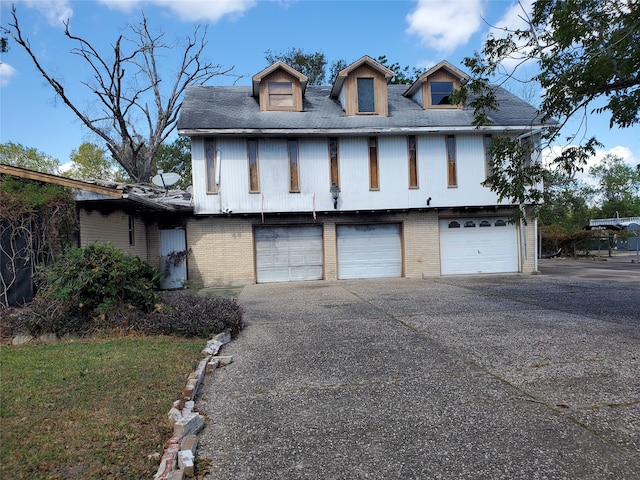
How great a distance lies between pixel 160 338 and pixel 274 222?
946 cm

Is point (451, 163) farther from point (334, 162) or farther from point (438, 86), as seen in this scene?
point (334, 162)

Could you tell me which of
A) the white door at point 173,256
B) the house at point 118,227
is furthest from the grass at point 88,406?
the white door at point 173,256

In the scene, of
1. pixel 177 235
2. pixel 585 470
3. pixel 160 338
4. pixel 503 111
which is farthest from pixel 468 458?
pixel 503 111

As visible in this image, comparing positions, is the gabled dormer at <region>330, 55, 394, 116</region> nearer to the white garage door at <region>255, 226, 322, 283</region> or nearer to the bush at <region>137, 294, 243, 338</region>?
the white garage door at <region>255, 226, 322, 283</region>

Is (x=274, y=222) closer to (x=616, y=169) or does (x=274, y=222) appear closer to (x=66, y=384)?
(x=66, y=384)

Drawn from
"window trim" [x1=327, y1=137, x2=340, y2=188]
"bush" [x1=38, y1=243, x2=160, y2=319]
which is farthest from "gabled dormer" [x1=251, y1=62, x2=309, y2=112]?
"bush" [x1=38, y1=243, x2=160, y2=319]

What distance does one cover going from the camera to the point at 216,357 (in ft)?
19.1

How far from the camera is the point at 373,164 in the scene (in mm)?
15961

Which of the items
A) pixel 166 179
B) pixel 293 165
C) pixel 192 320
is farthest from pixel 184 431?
pixel 293 165

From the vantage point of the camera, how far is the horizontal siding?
1524 cm

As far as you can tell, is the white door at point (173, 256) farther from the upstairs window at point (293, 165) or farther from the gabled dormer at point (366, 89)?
the gabled dormer at point (366, 89)

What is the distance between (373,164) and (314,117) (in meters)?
2.78

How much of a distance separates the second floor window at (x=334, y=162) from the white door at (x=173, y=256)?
5.78m

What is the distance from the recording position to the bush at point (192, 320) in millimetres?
6918
